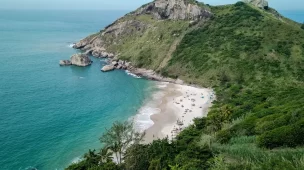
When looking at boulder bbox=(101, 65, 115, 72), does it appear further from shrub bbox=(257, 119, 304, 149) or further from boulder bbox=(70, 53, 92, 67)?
shrub bbox=(257, 119, 304, 149)

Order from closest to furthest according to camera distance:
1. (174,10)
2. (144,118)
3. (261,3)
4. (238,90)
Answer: (144,118) < (238,90) < (174,10) < (261,3)

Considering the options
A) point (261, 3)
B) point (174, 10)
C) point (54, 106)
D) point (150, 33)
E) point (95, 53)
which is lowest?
point (54, 106)

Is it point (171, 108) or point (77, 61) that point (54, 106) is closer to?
point (171, 108)

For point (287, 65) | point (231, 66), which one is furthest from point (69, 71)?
point (287, 65)

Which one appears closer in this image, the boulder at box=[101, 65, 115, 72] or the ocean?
the ocean

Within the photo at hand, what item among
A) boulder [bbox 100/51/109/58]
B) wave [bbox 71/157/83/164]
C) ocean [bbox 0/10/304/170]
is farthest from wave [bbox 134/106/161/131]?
boulder [bbox 100/51/109/58]

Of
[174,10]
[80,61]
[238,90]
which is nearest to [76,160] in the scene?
[238,90]
